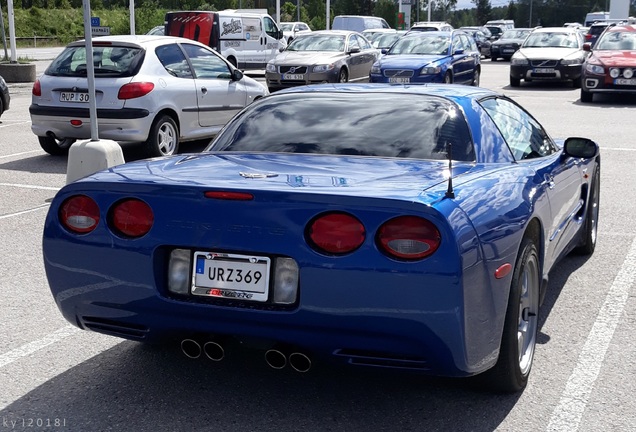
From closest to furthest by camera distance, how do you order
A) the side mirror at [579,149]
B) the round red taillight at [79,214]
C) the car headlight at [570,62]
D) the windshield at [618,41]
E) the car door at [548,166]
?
the round red taillight at [79,214] < the car door at [548,166] < the side mirror at [579,149] < the windshield at [618,41] < the car headlight at [570,62]

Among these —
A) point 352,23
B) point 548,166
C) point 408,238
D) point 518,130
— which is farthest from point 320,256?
point 352,23

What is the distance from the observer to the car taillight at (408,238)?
11.1 ft

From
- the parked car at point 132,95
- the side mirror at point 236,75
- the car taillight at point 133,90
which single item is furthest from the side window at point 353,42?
the car taillight at point 133,90

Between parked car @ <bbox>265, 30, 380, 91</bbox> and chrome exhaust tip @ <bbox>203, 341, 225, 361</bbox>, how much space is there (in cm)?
1773

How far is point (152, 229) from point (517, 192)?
5.36ft

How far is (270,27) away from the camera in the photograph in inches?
1179

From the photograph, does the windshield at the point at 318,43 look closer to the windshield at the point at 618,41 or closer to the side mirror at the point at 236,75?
the windshield at the point at 618,41

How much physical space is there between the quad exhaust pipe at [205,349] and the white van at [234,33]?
23.5 metres

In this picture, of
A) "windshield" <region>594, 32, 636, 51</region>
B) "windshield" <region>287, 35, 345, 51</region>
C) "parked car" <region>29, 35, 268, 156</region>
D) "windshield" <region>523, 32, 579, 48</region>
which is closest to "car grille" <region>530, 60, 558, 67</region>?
"windshield" <region>523, 32, 579, 48</region>

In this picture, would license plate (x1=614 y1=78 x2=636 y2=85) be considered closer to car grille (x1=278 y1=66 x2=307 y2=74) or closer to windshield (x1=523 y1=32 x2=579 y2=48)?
windshield (x1=523 y1=32 x2=579 y2=48)

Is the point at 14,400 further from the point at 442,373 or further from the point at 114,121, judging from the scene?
the point at 114,121

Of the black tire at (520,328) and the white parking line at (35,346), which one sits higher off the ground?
the black tire at (520,328)

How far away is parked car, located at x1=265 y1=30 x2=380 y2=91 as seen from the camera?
21406mm

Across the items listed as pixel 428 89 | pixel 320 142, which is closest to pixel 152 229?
pixel 320 142
